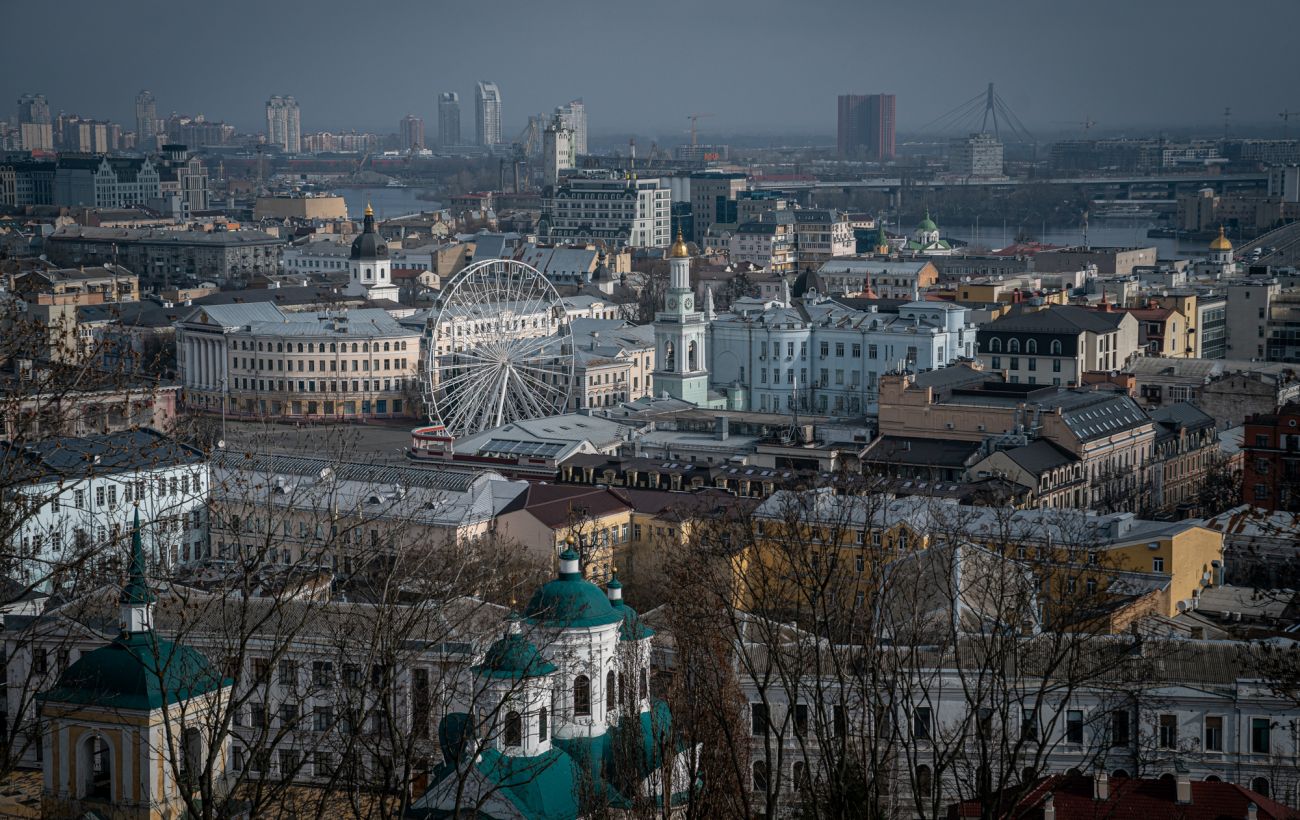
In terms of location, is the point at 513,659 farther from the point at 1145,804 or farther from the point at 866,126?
the point at 866,126

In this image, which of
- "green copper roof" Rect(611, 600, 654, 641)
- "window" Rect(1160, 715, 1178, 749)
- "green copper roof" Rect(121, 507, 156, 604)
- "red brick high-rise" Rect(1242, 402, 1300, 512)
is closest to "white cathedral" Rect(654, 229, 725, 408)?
"red brick high-rise" Rect(1242, 402, 1300, 512)

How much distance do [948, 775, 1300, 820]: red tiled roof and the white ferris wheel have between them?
2396cm

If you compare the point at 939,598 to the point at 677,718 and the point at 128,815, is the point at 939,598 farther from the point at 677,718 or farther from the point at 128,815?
the point at 128,815

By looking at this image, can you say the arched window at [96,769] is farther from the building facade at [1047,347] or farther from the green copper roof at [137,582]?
the building facade at [1047,347]

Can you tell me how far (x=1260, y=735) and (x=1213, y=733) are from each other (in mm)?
347

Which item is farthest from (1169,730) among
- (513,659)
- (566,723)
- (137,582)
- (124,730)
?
(137,582)

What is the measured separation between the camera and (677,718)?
13.6 m

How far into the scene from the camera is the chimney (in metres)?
13.3

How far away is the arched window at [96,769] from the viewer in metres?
13.0

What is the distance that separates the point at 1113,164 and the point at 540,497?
134 metres

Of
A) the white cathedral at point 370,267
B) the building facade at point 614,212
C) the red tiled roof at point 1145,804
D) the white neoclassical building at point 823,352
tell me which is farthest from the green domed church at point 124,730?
the building facade at point 614,212

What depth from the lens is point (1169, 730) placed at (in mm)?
16266

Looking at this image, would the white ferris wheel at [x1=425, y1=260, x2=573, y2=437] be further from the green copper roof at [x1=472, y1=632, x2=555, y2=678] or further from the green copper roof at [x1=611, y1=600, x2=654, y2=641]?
the green copper roof at [x1=472, y1=632, x2=555, y2=678]

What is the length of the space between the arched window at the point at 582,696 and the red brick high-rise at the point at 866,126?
18011 cm
